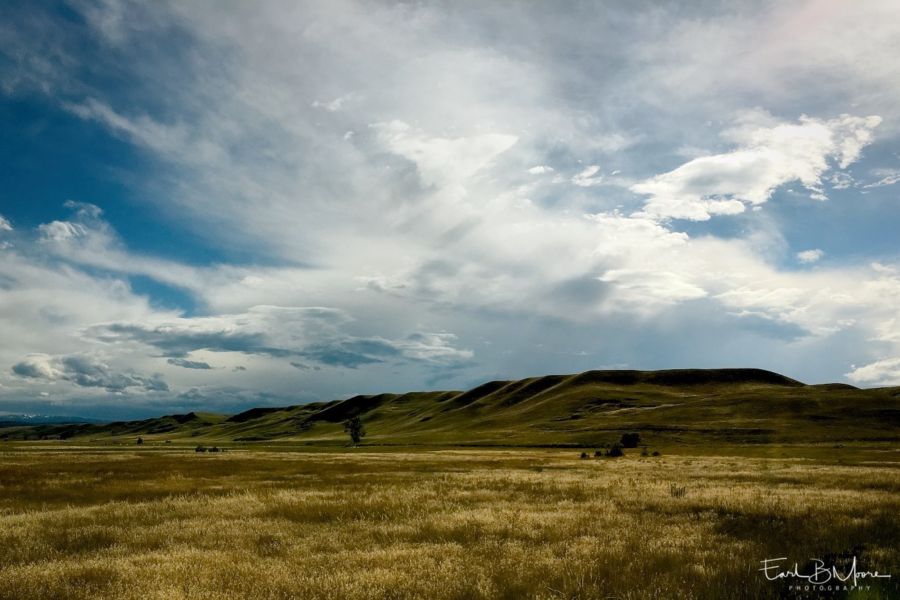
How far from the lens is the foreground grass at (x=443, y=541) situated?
10.1 meters

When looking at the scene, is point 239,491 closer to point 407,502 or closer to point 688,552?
point 407,502

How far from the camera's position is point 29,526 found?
1738 centimetres

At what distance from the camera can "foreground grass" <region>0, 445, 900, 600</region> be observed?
10.1 meters

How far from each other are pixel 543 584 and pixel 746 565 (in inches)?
172

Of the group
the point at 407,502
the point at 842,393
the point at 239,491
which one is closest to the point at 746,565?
the point at 407,502
